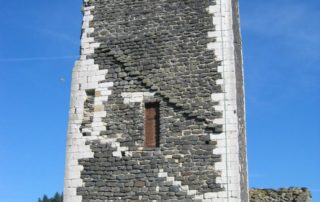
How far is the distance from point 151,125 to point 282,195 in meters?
6.15

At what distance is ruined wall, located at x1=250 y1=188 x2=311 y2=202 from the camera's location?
50.8ft

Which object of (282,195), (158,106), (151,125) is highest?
(158,106)

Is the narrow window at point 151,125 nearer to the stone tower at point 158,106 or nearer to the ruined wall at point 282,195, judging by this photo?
the stone tower at point 158,106

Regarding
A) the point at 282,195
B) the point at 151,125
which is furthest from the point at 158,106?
the point at 282,195

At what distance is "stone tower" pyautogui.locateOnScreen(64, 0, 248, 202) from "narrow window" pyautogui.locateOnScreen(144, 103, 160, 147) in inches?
0.8

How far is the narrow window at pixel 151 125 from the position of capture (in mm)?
11039

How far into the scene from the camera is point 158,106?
442 inches

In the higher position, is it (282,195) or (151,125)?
(151,125)

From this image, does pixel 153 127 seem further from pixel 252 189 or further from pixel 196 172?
pixel 252 189

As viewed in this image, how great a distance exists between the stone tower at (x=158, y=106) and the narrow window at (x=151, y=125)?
21 millimetres

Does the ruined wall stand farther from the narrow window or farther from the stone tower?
the narrow window

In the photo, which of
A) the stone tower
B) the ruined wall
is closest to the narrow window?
the stone tower

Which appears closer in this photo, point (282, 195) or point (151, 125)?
point (151, 125)

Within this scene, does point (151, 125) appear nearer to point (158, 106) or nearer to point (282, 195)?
point (158, 106)
